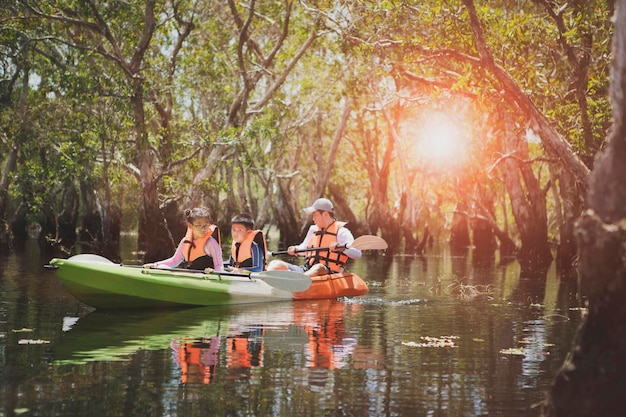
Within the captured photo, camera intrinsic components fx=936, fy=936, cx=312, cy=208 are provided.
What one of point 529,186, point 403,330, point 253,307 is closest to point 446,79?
point 529,186

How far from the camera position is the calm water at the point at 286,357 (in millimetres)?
6023

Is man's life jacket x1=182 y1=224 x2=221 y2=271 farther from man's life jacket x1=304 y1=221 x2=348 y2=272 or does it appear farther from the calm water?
man's life jacket x1=304 y1=221 x2=348 y2=272

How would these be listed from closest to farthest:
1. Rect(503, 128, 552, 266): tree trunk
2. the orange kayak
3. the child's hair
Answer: the child's hair < the orange kayak < Rect(503, 128, 552, 266): tree trunk

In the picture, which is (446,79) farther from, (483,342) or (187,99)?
(187,99)

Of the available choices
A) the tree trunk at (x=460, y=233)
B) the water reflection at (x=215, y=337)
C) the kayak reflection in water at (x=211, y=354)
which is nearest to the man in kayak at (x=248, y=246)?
the water reflection at (x=215, y=337)

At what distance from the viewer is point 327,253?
13695 mm

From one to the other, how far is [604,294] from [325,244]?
8.92 metres

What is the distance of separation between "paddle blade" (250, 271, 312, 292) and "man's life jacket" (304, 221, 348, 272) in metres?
1.40

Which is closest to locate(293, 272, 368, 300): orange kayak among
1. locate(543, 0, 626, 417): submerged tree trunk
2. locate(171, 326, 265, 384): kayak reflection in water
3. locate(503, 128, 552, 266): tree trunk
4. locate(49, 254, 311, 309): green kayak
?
locate(49, 254, 311, 309): green kayak

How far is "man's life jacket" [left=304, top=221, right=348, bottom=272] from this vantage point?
13.6 m

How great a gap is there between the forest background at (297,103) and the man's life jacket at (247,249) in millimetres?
4484

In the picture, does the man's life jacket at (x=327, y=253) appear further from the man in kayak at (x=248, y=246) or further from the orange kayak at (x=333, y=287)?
the man in kayak at (x=248, y=246)

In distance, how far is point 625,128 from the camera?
4.84 metres

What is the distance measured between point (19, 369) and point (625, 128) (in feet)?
15.4
